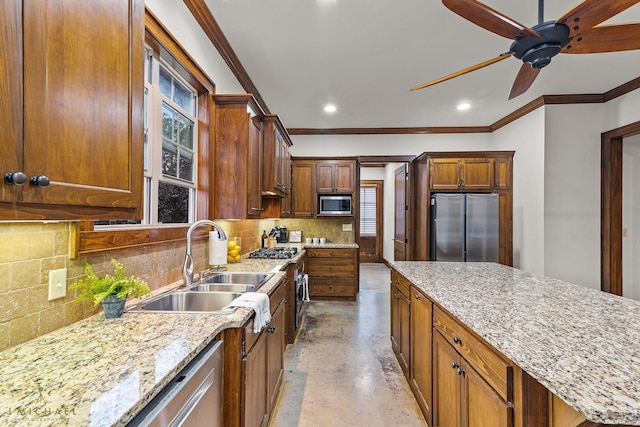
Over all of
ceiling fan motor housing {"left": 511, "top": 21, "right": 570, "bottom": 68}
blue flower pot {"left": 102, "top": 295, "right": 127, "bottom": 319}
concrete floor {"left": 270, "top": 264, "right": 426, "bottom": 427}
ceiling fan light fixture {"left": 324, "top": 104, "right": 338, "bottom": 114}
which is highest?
ceiling fan light fixture {"left": 324, "top": 104, "right": 338, "bottom": 114}

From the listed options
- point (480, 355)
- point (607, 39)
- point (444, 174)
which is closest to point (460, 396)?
point (480, 355)

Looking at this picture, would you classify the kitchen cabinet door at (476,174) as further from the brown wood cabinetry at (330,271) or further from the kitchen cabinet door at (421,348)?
the kitchen cabinet door at (421,348)

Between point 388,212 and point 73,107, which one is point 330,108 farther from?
point 388,212

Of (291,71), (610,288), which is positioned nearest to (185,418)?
(291,71)

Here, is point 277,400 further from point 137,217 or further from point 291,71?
point 291,71

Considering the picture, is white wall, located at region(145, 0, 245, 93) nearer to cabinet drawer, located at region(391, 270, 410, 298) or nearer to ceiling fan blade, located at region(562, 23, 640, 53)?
cabinet drawer, located at region(391, 270, 410, 298)

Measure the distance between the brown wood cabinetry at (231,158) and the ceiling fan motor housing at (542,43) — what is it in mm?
1940

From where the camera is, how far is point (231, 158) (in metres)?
2.51

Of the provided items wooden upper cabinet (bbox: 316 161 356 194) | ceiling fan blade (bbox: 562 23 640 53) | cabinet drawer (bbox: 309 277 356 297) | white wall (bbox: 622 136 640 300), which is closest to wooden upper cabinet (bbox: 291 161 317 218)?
wooden upper cabinet (bbox: 316 161 356 194)

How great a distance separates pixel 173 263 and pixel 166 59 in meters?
1.37

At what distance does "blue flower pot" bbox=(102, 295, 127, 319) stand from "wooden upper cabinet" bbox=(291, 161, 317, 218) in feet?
12.4

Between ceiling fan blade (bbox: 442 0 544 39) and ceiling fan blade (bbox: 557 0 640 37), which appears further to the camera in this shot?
ceiling fan blade (bbox: 442 0 544 39)

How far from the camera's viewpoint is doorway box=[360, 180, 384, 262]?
26.6 feet

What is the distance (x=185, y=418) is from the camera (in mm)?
959
